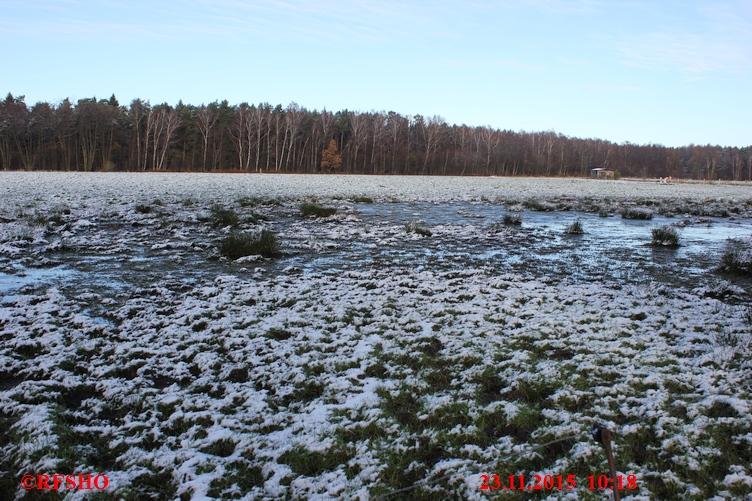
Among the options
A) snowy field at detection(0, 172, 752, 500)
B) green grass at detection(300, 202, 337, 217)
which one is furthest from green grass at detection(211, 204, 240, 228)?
snowy field at detection(0, 172, 752, 500)

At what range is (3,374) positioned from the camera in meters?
4.12

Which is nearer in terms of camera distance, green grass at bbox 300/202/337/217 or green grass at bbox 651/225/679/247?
green grass at bbox 651/225/679/247

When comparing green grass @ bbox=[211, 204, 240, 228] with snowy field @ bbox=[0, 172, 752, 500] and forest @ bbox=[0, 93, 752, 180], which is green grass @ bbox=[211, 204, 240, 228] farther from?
forest @ bbox=[0, 93, 752, 180]

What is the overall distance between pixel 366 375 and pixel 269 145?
66.8 m

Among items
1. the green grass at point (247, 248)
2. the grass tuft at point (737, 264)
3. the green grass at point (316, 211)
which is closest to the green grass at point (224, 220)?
the green grass at point (316, 211)

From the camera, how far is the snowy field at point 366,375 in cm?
300

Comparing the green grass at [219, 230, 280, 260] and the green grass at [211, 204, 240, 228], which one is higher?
the green grass at [211, 204, 240, 228]

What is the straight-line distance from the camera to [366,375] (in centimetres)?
433
